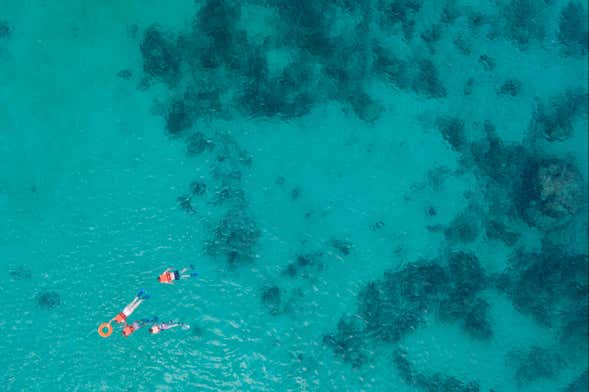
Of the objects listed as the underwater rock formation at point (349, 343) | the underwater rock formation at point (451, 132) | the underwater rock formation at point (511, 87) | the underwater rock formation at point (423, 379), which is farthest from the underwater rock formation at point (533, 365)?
the underwater rock formation at point (511, 87)

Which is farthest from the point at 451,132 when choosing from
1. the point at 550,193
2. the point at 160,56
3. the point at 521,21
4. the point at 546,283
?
the point at 160,56

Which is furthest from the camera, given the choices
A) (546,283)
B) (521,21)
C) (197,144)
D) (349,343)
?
(521,21)

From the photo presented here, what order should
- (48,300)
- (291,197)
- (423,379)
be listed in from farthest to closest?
(291,197)
(423,379)
(48,300)

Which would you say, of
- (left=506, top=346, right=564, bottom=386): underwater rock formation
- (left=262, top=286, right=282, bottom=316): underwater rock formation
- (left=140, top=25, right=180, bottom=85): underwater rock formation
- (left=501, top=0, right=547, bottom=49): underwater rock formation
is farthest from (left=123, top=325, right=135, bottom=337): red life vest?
(left=501, top=0, right=547, bottom=49): underwater rock formation

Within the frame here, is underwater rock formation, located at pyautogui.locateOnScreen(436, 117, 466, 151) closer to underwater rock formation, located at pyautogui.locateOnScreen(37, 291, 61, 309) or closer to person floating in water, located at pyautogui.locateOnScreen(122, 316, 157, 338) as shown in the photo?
person floating in water, located at pyautogui.locateOnScreen(122, 316, 157, 338)

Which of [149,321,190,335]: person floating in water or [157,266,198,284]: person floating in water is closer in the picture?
[149,321,190,335]: person floating in water

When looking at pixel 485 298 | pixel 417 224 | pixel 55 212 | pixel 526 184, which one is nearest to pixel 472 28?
pixel 526 184

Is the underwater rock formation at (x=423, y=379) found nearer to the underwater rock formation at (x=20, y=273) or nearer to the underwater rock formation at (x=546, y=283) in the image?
the underwater rock formation at (x=546, y=283)

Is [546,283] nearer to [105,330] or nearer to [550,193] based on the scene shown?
[550,193]
